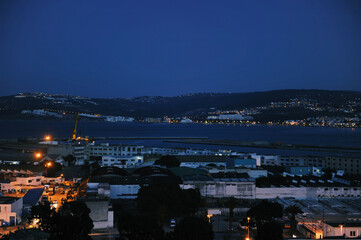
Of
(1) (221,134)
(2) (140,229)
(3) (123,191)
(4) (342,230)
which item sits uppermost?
(1) (221,134)

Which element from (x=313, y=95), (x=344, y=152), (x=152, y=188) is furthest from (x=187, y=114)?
(x=152, y=188)

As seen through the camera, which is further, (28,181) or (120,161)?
(120,161)

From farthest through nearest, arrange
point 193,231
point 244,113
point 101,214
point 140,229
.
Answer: point 244,113 < point 101,214 < point 140,229 < point 193,231

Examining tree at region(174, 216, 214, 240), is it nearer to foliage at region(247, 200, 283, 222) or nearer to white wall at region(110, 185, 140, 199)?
foliage at region(247, 200, 283, 222)

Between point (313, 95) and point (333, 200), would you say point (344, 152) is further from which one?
point (313, 95)

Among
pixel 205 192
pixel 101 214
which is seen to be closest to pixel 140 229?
pixel 101 214

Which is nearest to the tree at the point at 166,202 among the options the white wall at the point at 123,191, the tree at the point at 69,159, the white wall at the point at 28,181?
the white wall at the point at 123,191

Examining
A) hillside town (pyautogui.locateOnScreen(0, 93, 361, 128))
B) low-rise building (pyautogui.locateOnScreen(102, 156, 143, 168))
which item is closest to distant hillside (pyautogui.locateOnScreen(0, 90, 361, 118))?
hillside town (pyautogui.locateOnScreen(0, 93, 361, 128))

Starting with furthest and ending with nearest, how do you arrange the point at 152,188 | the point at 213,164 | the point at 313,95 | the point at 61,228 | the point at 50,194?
the point at 313,95
the point at 213,164
the point at 50,194
the point at 152,188
the point at 61,228

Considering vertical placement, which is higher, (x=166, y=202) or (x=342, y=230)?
(x=166, y=202)

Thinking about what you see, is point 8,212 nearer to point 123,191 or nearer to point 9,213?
point 9,213
